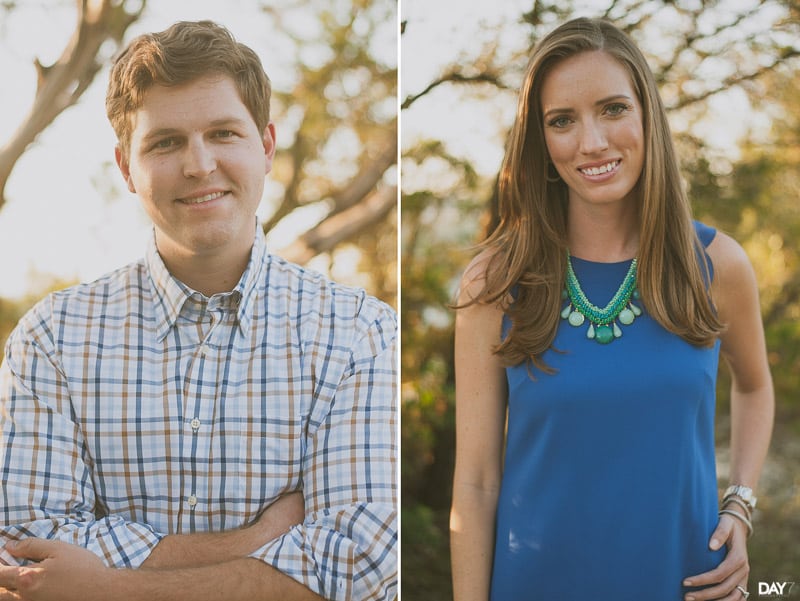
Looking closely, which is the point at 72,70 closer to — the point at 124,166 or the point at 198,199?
the point at 124,166

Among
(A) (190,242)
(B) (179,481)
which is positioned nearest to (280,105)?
(A) (190,242)

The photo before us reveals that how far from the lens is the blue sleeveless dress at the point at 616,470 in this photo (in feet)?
6.43

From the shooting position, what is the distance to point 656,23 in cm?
291

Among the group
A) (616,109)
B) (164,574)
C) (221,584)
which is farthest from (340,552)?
(616,109)

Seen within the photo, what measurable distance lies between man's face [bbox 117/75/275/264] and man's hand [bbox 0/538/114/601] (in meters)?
0.74

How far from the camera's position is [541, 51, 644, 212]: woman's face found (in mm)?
2029

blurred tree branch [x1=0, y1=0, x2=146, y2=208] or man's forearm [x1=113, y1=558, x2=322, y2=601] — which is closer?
man's forearm [x1=113, y1=558, x2=322, y2=601]

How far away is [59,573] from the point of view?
198 cm

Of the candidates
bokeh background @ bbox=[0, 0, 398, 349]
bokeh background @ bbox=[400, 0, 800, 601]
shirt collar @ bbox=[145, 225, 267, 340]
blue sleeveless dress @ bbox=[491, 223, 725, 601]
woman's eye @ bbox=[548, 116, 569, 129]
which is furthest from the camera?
bokeh background @ bbox=[400, 0, 800, 601]

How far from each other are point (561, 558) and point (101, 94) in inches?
68.7

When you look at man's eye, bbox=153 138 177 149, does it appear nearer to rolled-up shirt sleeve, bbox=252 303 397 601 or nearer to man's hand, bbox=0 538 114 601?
rolled-up shirt sleeve, bbox=252 303 397 601

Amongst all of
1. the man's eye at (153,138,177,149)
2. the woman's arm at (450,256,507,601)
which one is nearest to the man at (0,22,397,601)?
the man's eye at (153,138,177,149)

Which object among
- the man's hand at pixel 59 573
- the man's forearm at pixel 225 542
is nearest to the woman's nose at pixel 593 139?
the man's forearm at pixel 225 542

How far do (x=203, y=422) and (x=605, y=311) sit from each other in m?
1.00
